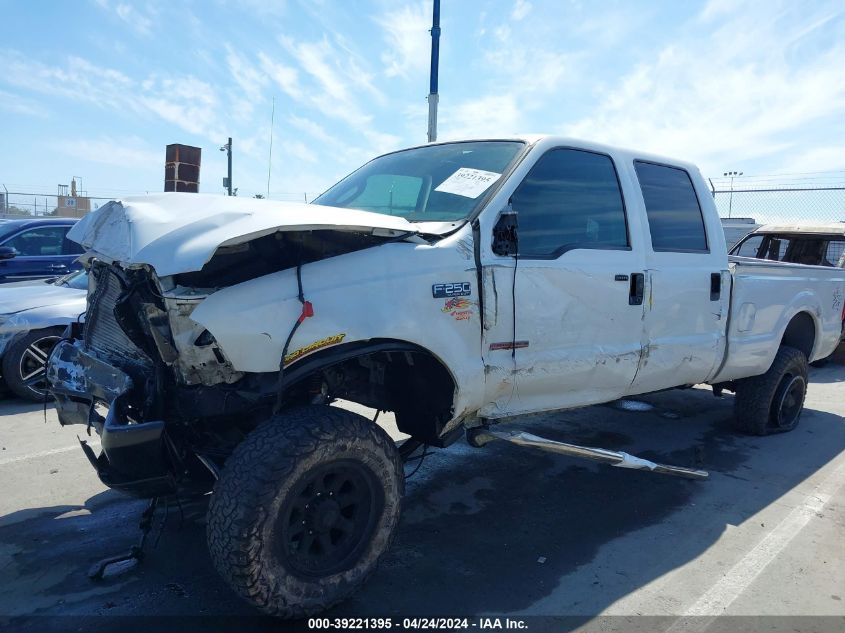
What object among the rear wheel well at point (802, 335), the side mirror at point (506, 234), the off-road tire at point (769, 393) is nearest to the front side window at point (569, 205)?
the side mirror at point (506, 234)

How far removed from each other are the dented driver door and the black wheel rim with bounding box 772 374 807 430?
2445mm

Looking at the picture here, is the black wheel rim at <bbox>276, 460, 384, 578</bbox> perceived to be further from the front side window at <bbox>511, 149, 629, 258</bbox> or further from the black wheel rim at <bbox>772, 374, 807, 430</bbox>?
the black wheel rim at <bbox>772, 374, 807, 430</bbox>

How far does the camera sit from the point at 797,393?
19.5 feet

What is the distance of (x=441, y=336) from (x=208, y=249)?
3.68 ft

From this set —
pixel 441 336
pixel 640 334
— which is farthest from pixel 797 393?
pixel 441 336

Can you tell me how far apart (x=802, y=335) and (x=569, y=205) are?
3599mm

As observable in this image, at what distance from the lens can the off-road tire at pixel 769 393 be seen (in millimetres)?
5535

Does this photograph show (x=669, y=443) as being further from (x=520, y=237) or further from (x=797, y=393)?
(x=520, y=237)

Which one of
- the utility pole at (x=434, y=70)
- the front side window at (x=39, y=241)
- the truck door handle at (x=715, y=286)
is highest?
the utility pole at (x=434, y=70)

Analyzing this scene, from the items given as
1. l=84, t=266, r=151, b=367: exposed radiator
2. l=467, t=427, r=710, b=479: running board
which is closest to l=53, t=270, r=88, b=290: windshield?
l=84, t=266, r=151, b=367: exposed radiator

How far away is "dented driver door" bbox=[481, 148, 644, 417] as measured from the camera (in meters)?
3.36

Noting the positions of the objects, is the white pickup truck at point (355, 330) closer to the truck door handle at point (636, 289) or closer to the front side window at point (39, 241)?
the truck door handle at point (636, 289)

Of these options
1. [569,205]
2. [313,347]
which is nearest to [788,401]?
[569,205]

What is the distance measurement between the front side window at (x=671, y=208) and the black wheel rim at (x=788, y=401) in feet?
6.19
